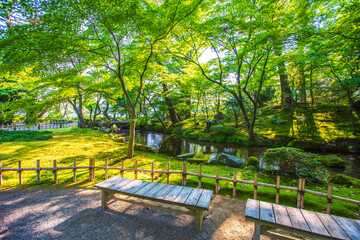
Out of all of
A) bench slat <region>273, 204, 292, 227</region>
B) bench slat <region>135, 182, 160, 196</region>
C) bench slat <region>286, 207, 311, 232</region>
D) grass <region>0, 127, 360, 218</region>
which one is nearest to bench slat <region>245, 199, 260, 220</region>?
bench slat <region>273, 204, 292, 227</region>

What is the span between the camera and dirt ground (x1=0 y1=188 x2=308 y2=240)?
9.12ft

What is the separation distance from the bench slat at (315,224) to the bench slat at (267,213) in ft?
1.52

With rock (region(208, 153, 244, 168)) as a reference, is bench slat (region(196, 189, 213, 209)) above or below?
above

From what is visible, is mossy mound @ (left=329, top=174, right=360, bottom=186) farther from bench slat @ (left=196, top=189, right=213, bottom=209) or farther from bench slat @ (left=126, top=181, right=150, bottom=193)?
bench slat @ (left=126, top=181, right=150, bottom=193)

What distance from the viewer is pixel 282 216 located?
2391mm

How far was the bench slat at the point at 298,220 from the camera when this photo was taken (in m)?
2.15

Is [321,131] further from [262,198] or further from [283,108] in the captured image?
[262,198]

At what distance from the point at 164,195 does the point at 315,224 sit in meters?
2.43

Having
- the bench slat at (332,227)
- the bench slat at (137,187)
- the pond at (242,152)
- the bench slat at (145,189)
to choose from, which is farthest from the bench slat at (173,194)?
the pond at (242,152)

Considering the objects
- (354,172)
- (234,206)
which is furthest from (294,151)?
(354,172)

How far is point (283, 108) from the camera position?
1739 centimetres

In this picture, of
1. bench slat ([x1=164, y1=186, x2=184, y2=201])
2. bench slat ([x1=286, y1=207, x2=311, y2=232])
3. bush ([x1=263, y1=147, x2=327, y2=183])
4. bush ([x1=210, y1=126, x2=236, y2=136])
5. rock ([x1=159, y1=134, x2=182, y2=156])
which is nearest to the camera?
bench slat ([x1=286, y1=207, x2=311, y2=232])

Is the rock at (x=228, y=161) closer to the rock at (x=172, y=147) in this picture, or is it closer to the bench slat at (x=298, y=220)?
the rock at (x=172, y=147)

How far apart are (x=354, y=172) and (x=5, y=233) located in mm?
12408
